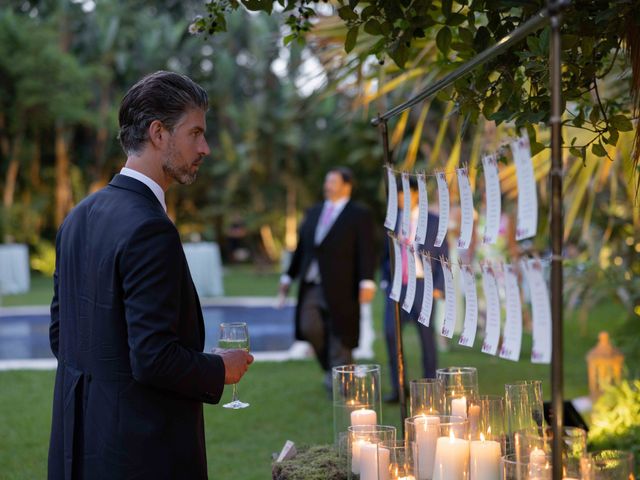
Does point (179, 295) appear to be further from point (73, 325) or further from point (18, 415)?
point (18, 415)

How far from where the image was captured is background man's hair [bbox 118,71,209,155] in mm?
2424

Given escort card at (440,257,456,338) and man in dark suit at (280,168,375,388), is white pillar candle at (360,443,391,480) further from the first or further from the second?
man in dark suit at (280,168,375,388)

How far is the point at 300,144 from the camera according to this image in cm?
3031

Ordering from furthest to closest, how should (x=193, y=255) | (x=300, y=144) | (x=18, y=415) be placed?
(x=300, y=144) < (x=193, y=255) < (x=18, y=415)

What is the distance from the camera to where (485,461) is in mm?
2375

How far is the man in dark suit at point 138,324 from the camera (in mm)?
2238

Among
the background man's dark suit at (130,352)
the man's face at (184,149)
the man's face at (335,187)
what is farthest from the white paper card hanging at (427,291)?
the man's face at (335,187)

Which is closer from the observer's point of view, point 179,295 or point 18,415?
point 179,295

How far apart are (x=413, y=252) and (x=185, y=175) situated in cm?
67

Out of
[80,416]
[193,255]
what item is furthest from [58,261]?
[193,255]

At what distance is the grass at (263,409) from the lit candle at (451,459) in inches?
102

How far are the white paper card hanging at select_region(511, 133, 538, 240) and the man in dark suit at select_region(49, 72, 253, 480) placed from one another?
88 cm

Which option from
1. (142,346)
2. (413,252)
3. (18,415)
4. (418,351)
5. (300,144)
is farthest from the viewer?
(300,144)

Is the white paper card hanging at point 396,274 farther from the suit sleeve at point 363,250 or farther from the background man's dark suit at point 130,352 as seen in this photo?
the suit sleeve at point 363,250
